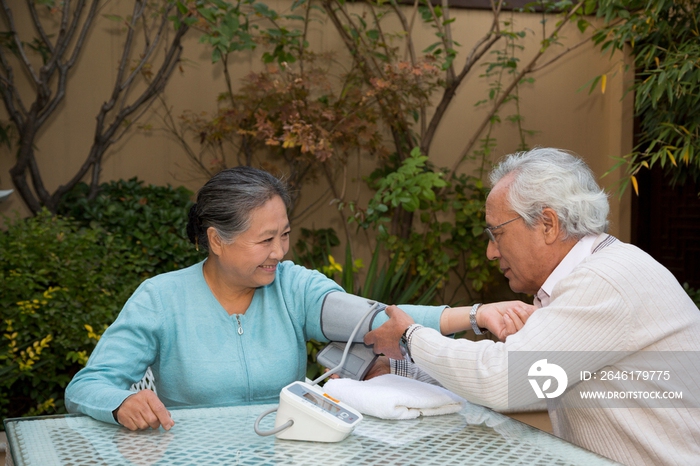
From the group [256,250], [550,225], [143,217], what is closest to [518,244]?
[550,225]

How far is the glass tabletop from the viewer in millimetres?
1347

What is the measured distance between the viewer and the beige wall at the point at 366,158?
4.84m

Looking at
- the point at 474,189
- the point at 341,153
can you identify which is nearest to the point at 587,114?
the point at 474,189

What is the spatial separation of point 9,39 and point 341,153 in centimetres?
224

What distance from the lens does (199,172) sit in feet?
16.6

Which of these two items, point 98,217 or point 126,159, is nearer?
point 98,217

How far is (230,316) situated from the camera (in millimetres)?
2074

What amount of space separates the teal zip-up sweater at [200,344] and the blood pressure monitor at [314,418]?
1.75 ft

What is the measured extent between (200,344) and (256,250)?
0.30 metres

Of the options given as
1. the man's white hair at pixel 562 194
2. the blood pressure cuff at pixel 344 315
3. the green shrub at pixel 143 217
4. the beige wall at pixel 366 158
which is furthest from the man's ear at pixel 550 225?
the beige wall at pixel 366 158

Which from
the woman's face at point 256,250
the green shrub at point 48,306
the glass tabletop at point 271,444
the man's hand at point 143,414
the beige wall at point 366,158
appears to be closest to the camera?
the glass tabletop at point 271,444

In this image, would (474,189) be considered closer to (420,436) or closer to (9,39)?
(9,39)

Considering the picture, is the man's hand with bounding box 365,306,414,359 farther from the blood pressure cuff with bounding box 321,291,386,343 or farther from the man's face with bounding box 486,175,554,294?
the man's face with bounding box 486,175,554,294

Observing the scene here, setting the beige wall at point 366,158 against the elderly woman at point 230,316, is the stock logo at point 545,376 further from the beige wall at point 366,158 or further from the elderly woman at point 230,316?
the beige wall at point 366,158
